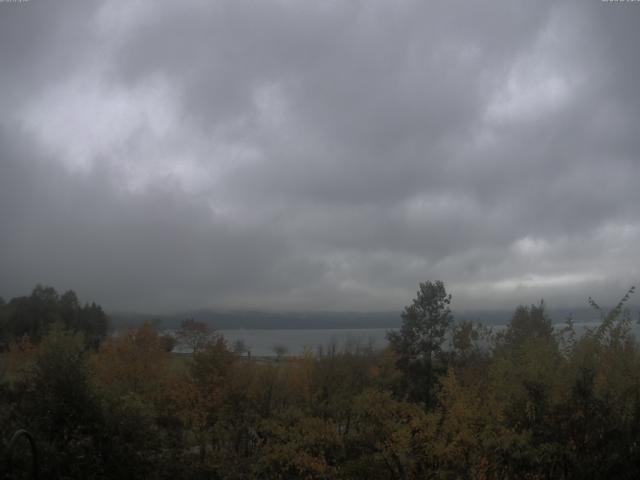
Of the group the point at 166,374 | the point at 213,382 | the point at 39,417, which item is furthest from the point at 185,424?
the point at 39,417

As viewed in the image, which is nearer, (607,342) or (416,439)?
(607,342)

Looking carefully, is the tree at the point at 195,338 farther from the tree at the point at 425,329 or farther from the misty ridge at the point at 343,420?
the tree at the point at 425,329

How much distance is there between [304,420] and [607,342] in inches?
434

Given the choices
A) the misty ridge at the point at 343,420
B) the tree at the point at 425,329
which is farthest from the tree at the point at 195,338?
the tree at the point at 425,329

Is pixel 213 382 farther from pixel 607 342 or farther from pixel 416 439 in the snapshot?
pixel 607 342

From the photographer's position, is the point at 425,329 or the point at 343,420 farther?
the point at 425,329

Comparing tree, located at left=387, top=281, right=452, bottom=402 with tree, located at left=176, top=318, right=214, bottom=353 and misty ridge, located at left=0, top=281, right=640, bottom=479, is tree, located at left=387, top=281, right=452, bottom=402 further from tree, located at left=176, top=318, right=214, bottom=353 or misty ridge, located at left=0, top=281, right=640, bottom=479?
tree, located at left=176, top=318, right=214, bottom=353

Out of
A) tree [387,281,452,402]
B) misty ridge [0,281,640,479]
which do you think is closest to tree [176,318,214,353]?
misty ridge [0,281,640,479]

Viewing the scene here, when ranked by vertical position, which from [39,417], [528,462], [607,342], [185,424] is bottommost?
[185,424]

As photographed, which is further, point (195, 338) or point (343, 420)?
point (195, 338)

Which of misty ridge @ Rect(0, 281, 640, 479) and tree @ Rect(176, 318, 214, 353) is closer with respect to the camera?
misty ridge @ Rect(0, 281, 640, 479)

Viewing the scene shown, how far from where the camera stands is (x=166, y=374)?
1420 inches

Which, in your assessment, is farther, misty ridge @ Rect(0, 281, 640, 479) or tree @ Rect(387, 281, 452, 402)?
tree @ Rect(387, 281, 452, 402)

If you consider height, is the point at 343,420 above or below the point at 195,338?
below
